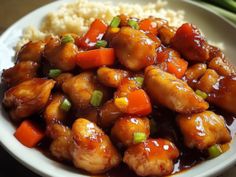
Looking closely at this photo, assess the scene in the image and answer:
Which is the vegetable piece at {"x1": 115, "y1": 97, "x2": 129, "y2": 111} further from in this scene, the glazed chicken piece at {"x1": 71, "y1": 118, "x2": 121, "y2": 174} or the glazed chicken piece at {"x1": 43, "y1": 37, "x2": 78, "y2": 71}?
the glazed chicken piece at {"x1": 43, "y1": 37, "x2": 78, "y2": 71}

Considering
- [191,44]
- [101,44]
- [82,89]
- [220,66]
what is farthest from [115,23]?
[220,66]

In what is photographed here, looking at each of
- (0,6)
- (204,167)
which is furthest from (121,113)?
(0,6)

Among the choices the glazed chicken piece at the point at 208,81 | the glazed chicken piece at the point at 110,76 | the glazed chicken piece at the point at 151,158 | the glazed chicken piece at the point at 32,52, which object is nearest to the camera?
the glazed chicken piece at the point at 151,158

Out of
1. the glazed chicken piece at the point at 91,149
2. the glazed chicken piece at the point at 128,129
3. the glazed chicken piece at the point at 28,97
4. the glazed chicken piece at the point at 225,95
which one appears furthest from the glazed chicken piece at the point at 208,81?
the glazed chicken piece at the point at 28,97

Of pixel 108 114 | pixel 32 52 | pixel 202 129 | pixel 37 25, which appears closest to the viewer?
pixel 202 129

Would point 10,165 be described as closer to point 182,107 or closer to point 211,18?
point 182,107

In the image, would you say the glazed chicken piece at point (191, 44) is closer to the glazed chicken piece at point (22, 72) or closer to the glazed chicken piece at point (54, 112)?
the glazed chicken piece at point (54, 112)

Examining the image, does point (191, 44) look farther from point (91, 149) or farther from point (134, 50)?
point (91, 149)

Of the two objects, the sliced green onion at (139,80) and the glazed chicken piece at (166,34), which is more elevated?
the glazed chicken piece at (166,34)
